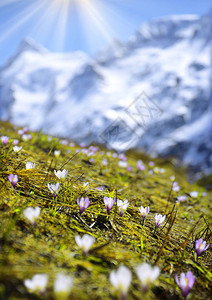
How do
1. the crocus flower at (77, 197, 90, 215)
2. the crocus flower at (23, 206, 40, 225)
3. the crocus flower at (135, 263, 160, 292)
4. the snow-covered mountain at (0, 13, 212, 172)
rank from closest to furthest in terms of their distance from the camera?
1. the crocus flower at (135, 263, 160, 292)
2. the crocus flower at (23, 206, 40, 225)
3. the crocus flower at (77, 197, 90, 215)
4. the snow-covered mountain at (0, 13, 212, 172)

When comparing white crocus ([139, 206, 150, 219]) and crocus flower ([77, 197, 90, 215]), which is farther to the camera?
white crocus ([139, 206, 150, 219])

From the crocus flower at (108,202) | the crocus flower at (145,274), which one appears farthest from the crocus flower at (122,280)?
the crocus flower at (108,202)

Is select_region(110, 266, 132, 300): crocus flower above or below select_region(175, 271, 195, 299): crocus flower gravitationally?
above

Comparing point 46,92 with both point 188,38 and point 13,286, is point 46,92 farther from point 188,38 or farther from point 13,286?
point 13,286

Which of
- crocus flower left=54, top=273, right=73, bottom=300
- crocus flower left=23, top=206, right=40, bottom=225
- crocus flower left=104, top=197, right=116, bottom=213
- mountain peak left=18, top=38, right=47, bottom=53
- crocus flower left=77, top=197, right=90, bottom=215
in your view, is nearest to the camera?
crocus flower left=54, top=273, right=73, bottom=300

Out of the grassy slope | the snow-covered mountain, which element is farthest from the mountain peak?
the grassy slope

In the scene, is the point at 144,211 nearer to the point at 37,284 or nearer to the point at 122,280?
the point at 122,280

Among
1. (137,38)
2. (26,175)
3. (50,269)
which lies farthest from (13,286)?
(137,38)

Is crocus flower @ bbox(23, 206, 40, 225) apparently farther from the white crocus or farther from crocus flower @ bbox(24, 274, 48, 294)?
the white crocus
